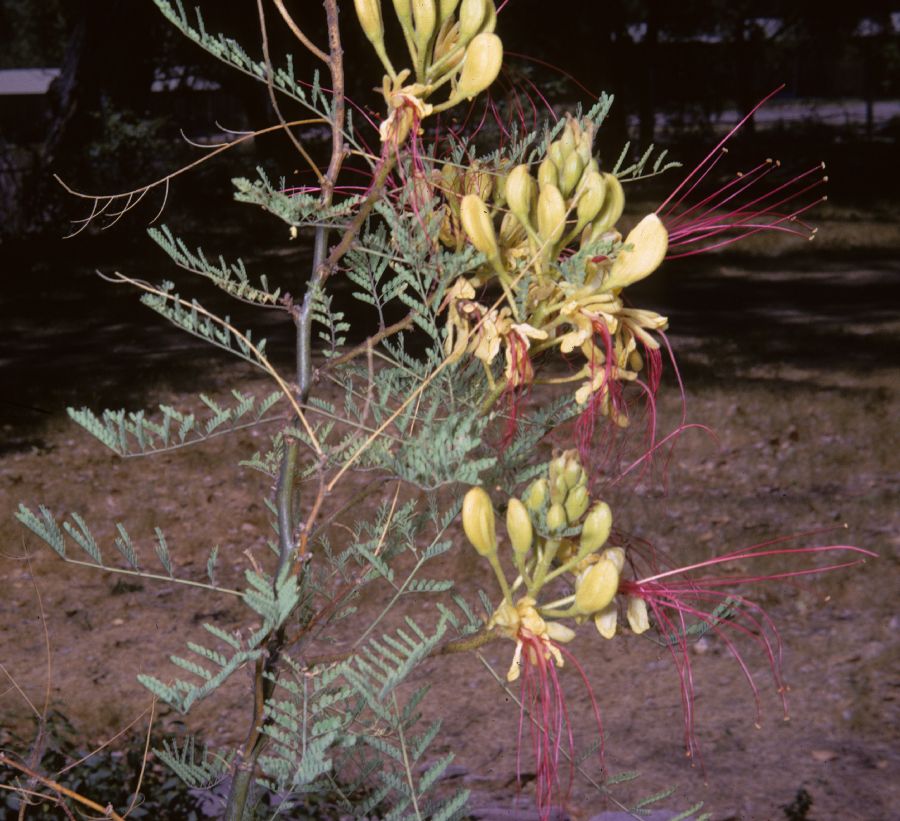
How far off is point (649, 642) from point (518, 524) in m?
3.62

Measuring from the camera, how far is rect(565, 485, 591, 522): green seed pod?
1.17 metres

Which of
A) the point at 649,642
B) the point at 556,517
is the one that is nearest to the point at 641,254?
the point at 556,517

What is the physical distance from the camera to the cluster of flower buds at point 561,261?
1.19 meters

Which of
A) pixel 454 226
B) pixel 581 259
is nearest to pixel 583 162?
pixel 581 259

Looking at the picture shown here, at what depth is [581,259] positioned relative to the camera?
1148 mm

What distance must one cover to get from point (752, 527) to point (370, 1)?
14.9ft

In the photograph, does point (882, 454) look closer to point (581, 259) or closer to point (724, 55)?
point (581, 259)

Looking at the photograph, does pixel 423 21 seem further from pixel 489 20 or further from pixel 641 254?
pixel 641 254

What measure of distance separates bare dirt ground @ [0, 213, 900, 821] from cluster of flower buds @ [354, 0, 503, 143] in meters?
1.07

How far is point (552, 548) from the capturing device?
3.89ft

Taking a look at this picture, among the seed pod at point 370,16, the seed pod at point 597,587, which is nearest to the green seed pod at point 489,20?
the seed pod at point 370,16

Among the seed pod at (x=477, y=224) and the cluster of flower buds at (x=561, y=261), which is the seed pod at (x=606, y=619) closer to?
the cluster of flower buds at (x=561, y=261)

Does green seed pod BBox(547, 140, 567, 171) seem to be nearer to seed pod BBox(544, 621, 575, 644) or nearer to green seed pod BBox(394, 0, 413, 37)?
green seed pod BBox(394, 0, 413, 37)

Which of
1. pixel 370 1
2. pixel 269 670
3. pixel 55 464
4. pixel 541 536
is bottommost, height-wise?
pixel 55 464
